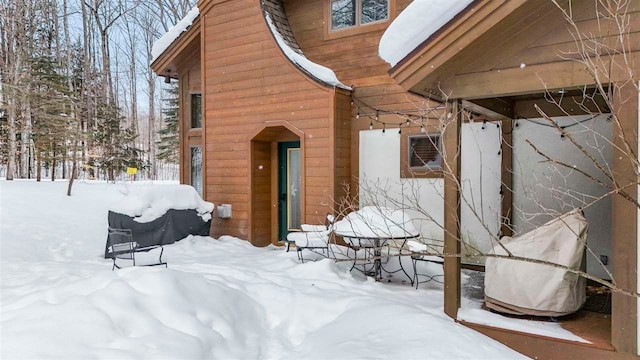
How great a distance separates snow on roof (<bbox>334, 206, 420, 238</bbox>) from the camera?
5004mm

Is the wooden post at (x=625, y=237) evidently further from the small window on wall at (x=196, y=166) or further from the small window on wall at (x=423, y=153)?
the small window on wall at (x=196, y=166)

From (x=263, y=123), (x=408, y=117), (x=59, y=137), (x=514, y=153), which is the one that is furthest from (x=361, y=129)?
(x=59, y=137)

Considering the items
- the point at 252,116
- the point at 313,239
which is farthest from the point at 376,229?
the point at 252,116

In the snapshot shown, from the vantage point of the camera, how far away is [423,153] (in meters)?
6.51

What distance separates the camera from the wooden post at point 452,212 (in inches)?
143

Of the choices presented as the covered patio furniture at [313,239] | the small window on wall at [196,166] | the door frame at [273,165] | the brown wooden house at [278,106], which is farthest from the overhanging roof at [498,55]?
the small window on wall at [196,166]

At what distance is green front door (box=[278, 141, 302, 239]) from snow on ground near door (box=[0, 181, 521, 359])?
6.67 ft

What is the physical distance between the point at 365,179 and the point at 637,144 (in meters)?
4.25

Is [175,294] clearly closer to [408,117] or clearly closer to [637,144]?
[637,144]

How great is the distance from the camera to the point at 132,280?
3818 millimetres

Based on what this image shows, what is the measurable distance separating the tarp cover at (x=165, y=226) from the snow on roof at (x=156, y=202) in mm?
67

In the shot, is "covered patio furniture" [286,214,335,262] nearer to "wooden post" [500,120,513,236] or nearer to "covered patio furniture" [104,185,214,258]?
"covered patio furniture" [104,185,214,258]

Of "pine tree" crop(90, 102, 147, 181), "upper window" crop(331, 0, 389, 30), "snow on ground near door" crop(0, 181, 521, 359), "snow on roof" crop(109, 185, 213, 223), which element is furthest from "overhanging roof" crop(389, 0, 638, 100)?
"pine tree" crop(90, 102, 147, 181)

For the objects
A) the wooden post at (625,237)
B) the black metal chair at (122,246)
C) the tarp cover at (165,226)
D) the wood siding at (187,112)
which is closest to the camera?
the wooden post at (625,237)
